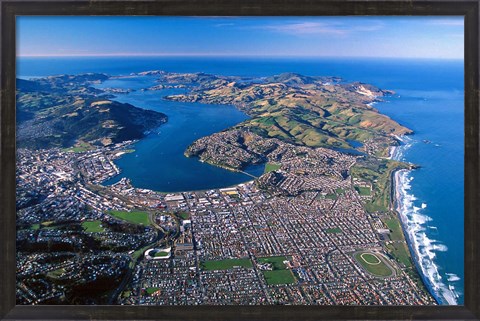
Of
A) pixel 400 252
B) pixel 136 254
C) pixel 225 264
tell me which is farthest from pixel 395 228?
pixel 136 254

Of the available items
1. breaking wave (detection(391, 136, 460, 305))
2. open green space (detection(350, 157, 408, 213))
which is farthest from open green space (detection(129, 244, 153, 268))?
breaking wave (detection(391, 136, 460, 305))

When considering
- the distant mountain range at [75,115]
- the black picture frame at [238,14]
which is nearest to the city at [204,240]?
the distant mountain range at [75,115]

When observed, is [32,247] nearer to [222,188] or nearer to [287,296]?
[222,188]

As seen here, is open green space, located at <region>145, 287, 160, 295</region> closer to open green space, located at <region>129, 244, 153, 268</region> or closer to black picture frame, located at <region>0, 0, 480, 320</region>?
open green space, located at <region>129, 244, 153, 268</region>

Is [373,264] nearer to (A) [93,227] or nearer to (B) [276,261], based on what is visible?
(B) [276,261]

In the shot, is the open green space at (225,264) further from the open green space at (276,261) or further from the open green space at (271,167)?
the open green space at (271,167)
